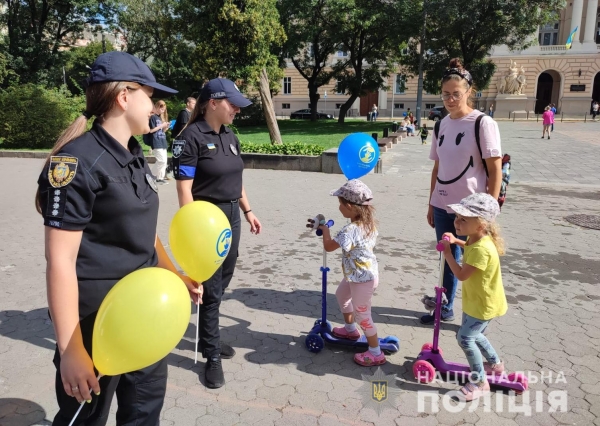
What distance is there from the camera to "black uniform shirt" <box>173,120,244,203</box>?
120 inches

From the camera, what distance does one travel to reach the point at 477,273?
2904 mm

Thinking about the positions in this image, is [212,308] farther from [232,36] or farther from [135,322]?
[232,36]

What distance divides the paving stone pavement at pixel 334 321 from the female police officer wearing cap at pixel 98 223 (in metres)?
1.05

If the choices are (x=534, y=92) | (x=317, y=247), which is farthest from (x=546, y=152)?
(x=534, y=92)

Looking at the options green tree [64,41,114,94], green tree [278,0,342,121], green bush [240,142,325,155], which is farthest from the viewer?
green tree [64,41,114,94]

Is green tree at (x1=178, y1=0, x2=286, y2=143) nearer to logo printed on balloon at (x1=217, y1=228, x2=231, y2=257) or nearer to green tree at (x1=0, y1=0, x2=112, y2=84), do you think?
logo printed on balloon at (x1=217, y1=228, x2=231, y2=257)

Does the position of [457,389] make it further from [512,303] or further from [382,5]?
[382,5]

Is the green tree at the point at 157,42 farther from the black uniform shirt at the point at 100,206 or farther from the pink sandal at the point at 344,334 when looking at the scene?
the black uniform shirt at the point at 100,206

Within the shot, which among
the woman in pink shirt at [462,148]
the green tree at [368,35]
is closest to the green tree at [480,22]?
the green tree at [368,35]

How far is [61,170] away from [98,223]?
0.77 ft

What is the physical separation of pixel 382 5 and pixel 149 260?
30170mm

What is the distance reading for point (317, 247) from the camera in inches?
252

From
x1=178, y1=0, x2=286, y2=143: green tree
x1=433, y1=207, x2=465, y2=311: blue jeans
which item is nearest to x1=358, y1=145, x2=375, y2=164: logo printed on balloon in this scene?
x1=433, y1=207, x2=465, y2=311: blue jeans

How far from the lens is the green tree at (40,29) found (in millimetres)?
25891
